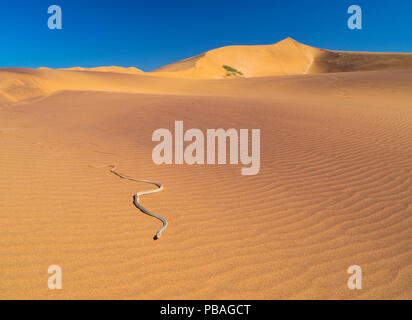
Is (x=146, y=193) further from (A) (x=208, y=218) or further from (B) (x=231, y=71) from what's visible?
(B) (x=231, y=71)

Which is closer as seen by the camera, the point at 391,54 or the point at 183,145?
the point at 183,145

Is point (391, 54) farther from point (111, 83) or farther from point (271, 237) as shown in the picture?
point (271, 237)

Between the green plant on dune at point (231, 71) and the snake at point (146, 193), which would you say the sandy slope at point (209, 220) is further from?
the green plant on dune at point (231, 71)

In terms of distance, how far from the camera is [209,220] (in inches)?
134

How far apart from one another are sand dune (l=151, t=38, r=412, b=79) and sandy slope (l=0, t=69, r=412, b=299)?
126 ft

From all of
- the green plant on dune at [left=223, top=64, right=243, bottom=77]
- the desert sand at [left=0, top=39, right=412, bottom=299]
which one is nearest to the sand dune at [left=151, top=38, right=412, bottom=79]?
the green plant on dune at [left=223, top=64, right=243, bottom=77]

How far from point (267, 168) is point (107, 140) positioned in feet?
14.1

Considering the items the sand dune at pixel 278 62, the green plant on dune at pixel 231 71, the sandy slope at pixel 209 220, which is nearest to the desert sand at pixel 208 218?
the sandy slope at pixel 209 220

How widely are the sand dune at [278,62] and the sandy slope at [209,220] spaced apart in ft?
126

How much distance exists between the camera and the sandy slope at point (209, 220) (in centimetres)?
238

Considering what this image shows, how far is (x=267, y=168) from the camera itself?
518 centimetres

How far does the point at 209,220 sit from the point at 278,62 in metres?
67.6

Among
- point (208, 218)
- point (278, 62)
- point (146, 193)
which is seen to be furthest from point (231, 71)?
point (208, 218)

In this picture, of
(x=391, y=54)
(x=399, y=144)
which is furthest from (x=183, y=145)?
(x=391, y=54)
